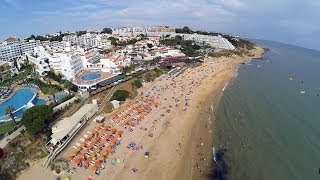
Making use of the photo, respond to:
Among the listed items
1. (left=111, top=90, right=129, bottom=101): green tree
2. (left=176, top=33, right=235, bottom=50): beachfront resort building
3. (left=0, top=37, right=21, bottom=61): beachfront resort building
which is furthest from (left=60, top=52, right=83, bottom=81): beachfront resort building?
(left=176, top=33, right=235, bottom=50): beachfront resort building

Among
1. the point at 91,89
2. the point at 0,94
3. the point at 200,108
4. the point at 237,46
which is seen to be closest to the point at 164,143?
the point at 200,108

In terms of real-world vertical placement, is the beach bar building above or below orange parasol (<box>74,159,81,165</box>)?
above

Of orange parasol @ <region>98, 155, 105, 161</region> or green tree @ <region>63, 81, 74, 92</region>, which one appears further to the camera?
green tree @ <region>63, 81, 74, 92</region>

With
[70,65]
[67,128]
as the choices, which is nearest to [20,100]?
[70,65]

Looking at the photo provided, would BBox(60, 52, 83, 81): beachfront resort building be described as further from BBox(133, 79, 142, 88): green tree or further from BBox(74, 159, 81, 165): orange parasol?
BBox(74, 159, 81, 165): orange parasol

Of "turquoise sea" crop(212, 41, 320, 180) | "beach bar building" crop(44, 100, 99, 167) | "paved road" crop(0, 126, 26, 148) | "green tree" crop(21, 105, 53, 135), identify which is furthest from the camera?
"green tree" crop(21, 105, 53, 135)

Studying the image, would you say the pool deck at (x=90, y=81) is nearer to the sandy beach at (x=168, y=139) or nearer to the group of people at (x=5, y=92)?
the sandy beach at (x=168, y=139)

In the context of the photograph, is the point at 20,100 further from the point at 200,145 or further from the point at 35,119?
the point at 200,145

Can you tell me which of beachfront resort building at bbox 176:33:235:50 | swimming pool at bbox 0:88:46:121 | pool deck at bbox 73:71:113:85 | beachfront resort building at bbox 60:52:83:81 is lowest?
swimming pool at bbox 0:88:46:121
